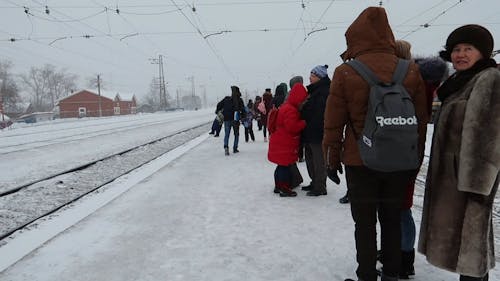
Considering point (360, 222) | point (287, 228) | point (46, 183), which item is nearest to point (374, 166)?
point (360, 222)

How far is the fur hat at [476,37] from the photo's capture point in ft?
7.45

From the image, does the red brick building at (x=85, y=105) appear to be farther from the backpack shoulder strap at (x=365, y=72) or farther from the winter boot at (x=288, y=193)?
the backpack shoulder strap at (x=365, y=72)

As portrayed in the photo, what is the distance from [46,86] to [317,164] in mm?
124085

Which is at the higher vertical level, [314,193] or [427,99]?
[427,99]

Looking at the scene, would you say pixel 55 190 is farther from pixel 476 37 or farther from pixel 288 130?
pixel 476 37

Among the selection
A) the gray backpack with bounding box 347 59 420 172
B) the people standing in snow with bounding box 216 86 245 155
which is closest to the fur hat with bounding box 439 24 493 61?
the gray backpack with bounding box 347 59 420 172

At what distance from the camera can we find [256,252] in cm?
356

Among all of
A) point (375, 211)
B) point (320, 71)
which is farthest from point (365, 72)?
point (320, 71)

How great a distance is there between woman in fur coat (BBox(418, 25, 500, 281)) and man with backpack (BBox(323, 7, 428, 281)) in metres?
0.19

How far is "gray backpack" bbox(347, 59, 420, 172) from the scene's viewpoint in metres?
2.32

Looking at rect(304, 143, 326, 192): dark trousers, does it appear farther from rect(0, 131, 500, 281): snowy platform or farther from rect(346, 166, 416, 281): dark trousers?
rect(346, 166, 416, 281): dark trousers

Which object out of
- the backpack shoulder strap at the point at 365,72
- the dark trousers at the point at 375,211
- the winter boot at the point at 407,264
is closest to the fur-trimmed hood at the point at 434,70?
the backpack shoulder strap at the point at 365,72

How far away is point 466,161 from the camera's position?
220cm

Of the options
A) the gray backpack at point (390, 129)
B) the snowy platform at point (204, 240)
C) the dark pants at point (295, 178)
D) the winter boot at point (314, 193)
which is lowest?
the snowy platform at point (204, 240)
